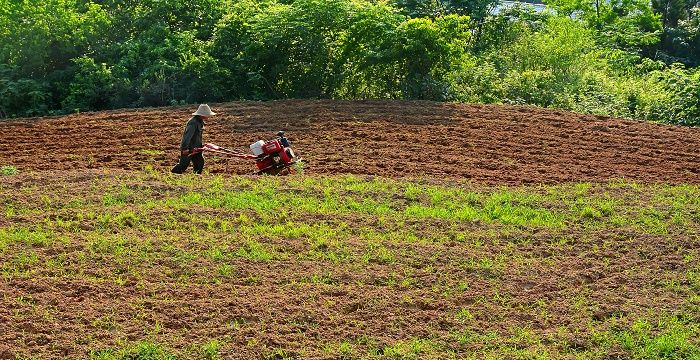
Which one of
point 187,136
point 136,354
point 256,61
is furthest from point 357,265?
point 256,61

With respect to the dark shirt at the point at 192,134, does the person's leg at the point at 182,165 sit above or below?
below

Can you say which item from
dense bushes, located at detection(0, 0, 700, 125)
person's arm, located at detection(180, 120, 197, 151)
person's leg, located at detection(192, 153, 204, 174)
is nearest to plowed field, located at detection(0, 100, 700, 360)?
person's leg, located at detection(192, 153, 204, 174)

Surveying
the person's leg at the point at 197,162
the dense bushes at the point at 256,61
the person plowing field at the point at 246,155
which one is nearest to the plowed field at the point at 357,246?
the person's leg at the point at 197,162

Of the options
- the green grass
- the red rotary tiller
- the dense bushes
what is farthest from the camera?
the dense bushes

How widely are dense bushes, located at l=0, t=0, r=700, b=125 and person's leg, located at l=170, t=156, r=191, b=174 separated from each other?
5.41m

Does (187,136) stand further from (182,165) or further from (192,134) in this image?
(182,165)

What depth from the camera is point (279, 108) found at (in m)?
19.9

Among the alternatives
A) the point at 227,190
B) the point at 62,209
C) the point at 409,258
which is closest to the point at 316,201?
the point at 227,190

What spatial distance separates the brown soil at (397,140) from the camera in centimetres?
1662

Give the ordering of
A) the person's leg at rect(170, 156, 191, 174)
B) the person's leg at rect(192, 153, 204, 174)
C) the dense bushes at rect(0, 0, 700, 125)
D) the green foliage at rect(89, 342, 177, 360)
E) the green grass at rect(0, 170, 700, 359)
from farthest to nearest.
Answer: the dense bushes at rect(0, 0, 700, 125) → the person's leg at rect(192, 153, 204, 174) → the person's leg at rect(170, 156, 191, 174) → the green grass at rect(0, 170, 700, 359) → the green foliage at rect(89, 342, 177, 360)

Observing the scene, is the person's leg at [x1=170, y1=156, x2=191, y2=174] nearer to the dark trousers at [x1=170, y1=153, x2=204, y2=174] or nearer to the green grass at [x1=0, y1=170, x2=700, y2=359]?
the dark trousers at [x1=170, y1=153, x2=204, y2=174]

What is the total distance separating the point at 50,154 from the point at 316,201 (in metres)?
5.57

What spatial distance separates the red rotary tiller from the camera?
15.4m

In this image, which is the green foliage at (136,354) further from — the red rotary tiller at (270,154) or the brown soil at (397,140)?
the brown soil at (397,140)
